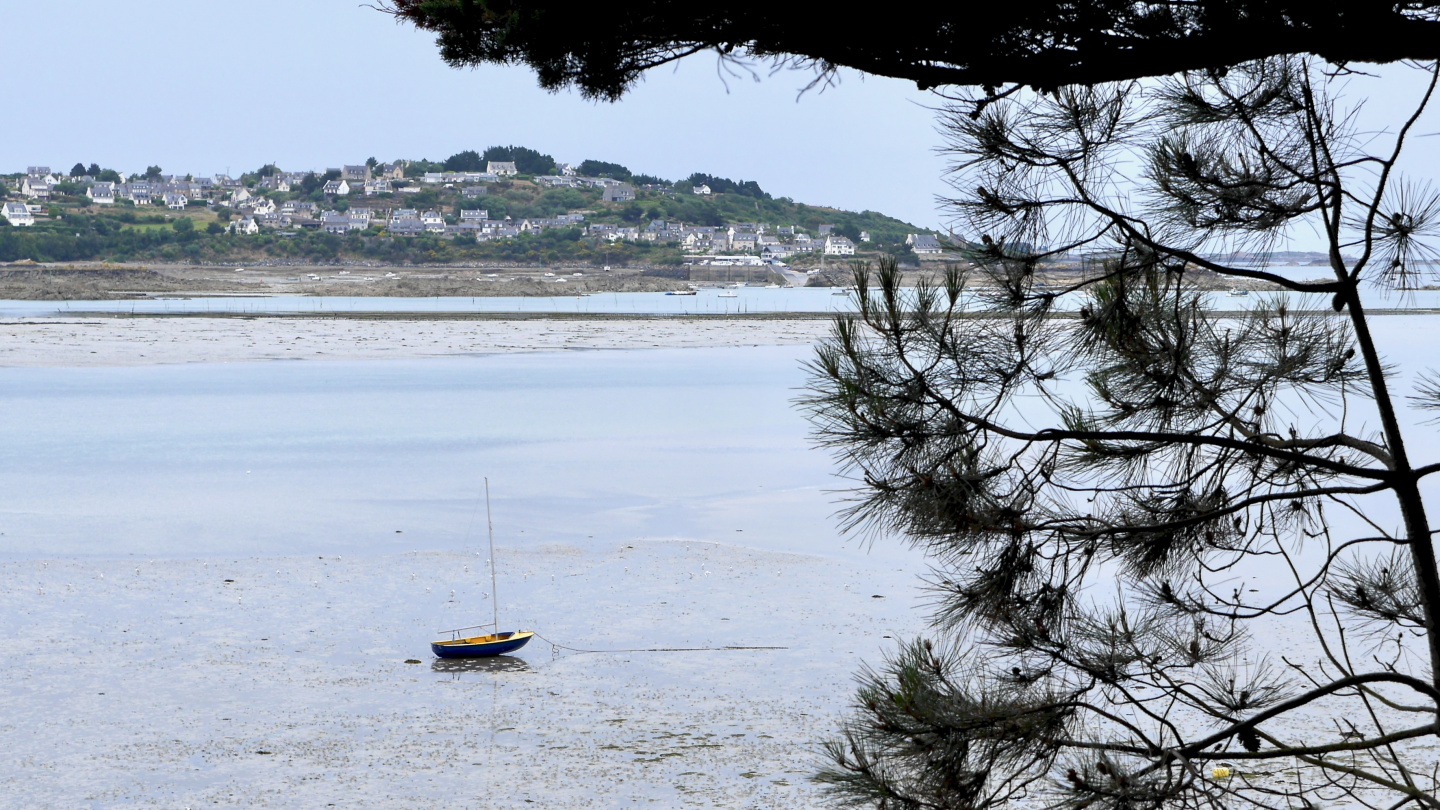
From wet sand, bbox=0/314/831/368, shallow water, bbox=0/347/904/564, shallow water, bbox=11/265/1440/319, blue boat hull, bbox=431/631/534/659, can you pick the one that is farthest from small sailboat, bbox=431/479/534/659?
shallow water, bbox=11/265/1440/319

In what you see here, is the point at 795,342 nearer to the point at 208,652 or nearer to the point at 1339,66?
the point at 208,652

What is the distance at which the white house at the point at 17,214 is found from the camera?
102 m

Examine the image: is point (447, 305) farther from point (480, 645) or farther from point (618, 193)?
point (618, 193)

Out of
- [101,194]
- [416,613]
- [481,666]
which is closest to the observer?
[481,666]

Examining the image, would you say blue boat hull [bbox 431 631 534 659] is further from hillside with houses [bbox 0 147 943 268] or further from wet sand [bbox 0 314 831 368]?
hillside with houses [bbox 0 147 943 268]

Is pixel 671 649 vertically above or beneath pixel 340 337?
beneath

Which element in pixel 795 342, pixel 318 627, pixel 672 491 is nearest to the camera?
pixel 318 627

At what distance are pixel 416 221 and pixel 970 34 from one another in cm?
11916

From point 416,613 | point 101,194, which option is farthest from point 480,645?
point 101,194

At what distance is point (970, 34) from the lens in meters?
3.20

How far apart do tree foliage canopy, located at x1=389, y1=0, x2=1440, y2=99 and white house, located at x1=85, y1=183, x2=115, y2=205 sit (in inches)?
5165

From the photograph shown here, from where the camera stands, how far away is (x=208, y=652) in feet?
25.1

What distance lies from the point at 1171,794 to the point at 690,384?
2184cm

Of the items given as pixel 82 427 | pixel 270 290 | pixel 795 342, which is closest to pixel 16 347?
pixel 82 427
